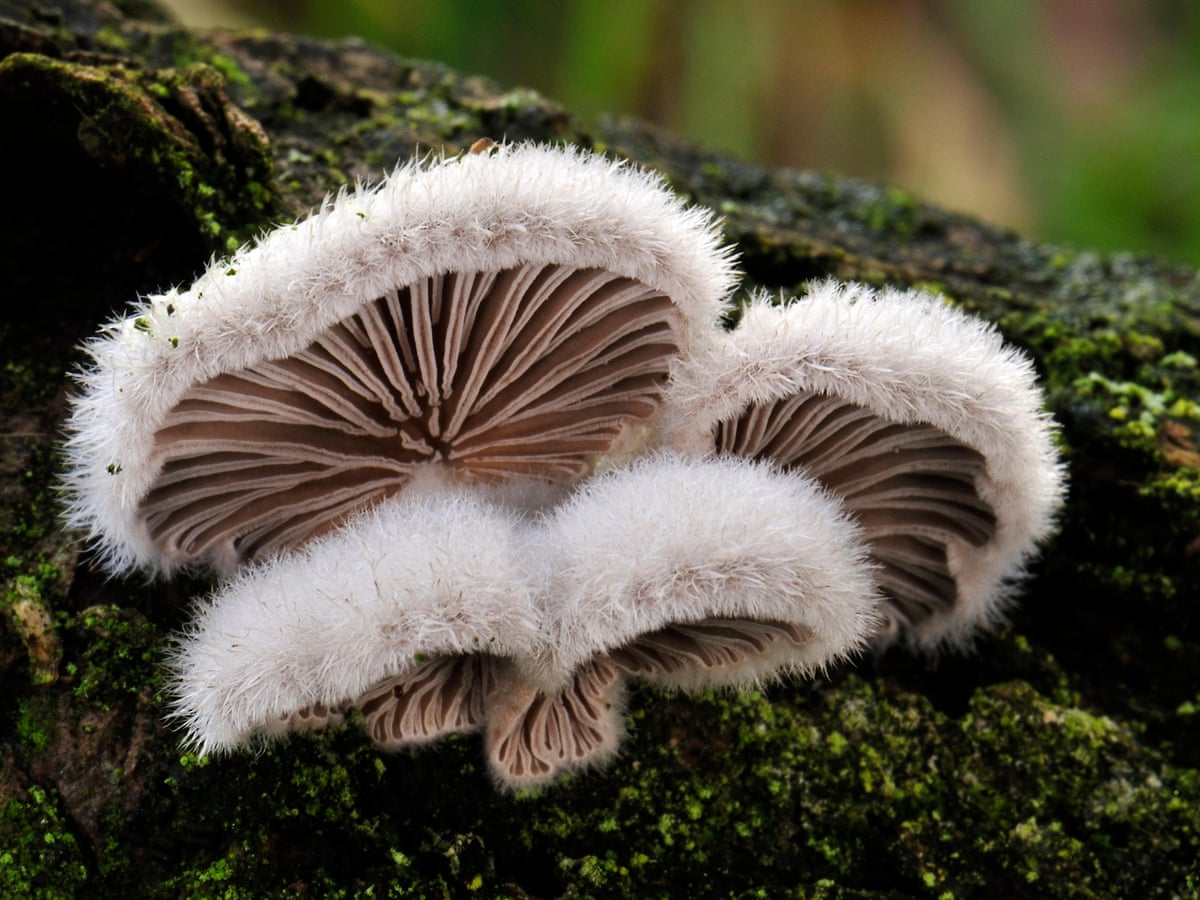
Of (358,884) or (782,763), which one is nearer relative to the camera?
(358,884)

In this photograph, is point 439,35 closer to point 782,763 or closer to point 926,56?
point 926,56

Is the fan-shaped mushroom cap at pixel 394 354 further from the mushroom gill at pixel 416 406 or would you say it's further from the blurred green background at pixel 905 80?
the blurred green background at pixel 905 80

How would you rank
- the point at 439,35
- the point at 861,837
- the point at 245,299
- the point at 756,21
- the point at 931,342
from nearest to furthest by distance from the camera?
the point at 245,299 → the point at 931,342 → the point at 861,837 → the point at 439,35 → the point at 756,21

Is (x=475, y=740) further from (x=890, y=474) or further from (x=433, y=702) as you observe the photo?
(x=890, y=474)

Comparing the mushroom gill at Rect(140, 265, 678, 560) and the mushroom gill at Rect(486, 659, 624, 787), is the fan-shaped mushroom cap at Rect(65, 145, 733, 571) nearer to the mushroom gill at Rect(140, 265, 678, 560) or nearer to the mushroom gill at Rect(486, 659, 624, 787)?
the mushroom gill at Rect(140, 265, 678, 560)

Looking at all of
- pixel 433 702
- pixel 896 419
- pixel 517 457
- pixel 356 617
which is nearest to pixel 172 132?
pixel 517 457

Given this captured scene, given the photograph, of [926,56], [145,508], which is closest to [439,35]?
[926,56]

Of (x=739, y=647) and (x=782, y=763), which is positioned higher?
(x=739, y=647)

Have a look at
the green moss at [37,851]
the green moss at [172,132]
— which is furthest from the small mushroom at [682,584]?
the green moss at [172,132]
